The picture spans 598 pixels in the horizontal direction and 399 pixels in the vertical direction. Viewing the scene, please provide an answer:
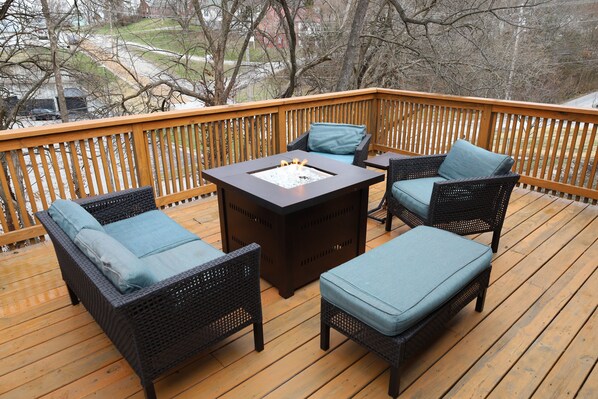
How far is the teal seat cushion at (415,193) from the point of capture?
10.5 ft

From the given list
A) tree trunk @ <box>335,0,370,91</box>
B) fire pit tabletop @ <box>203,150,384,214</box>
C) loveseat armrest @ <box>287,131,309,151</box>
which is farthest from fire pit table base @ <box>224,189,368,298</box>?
tree trunk @ <box>335,0,370,91</box>

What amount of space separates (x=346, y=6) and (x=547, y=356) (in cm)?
897

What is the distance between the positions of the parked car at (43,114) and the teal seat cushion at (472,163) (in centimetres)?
720

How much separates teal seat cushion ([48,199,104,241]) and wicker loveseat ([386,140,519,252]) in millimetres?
2275

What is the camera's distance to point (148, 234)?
8.59ft

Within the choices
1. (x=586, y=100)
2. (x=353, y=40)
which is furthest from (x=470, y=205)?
(x=586, y=100)

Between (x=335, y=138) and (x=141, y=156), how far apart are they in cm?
203

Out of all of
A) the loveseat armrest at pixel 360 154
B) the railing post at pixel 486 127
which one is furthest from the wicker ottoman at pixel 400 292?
the railing post at pixel 486 127

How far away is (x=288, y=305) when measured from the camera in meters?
2.69

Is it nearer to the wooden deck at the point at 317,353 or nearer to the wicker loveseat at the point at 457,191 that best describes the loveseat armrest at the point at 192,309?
the wooden deck at the point at 317,353

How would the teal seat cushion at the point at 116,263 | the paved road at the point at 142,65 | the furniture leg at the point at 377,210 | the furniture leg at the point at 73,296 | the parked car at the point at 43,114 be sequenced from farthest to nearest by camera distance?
the paved road at the point at 142,65 → the parked car at the point at 43,114 → the furniture leg at the point at 377,210 → the furniture leg at the point at 73,296 → the teal seat cushion at the point at 116,263

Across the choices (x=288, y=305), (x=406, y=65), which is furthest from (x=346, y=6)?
(x=288, y=305)

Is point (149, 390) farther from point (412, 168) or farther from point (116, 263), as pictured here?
point (412, 168)

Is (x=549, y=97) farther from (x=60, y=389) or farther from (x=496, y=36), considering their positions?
(x=60, y=389)
